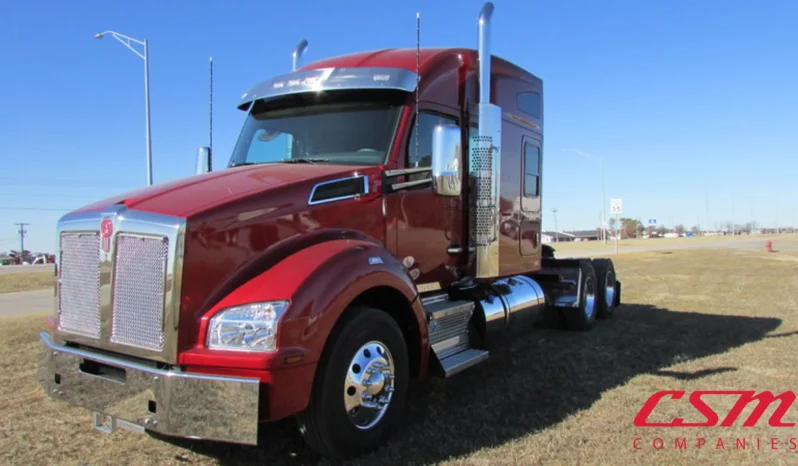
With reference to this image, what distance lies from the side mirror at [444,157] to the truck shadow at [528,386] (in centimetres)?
176

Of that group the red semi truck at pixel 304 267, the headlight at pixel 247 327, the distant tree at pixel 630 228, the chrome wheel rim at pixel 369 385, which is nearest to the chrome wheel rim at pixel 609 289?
the red semi truck at pixel 304 267

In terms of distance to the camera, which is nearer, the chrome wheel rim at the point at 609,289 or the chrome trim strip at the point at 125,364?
the chrome trim strip at the point at 125,364

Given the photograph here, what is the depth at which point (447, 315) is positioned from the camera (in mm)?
5098

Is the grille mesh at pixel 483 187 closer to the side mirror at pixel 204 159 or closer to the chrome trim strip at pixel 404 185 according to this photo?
the chrome trim strip at pixel 404 185

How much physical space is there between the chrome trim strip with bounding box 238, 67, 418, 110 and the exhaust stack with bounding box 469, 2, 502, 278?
1.04 meters

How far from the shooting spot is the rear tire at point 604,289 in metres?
9.52

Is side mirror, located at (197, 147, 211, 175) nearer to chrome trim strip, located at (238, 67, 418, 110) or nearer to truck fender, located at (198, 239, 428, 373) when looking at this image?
chrome trim strip, located at (238, 67, 418, 110)

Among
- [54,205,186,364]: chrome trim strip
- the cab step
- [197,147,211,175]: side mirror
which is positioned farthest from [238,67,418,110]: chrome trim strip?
[54,205,186,364]: chrome trim strip

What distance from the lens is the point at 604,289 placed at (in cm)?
951

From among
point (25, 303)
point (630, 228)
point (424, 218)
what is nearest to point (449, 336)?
point (424, 218)

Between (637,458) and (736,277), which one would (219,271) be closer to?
(637,458)

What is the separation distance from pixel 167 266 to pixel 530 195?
15.9 ft

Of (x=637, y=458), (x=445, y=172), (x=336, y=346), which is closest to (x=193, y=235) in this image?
(x=336, y=346)

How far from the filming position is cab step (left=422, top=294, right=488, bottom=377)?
4.73 metres
